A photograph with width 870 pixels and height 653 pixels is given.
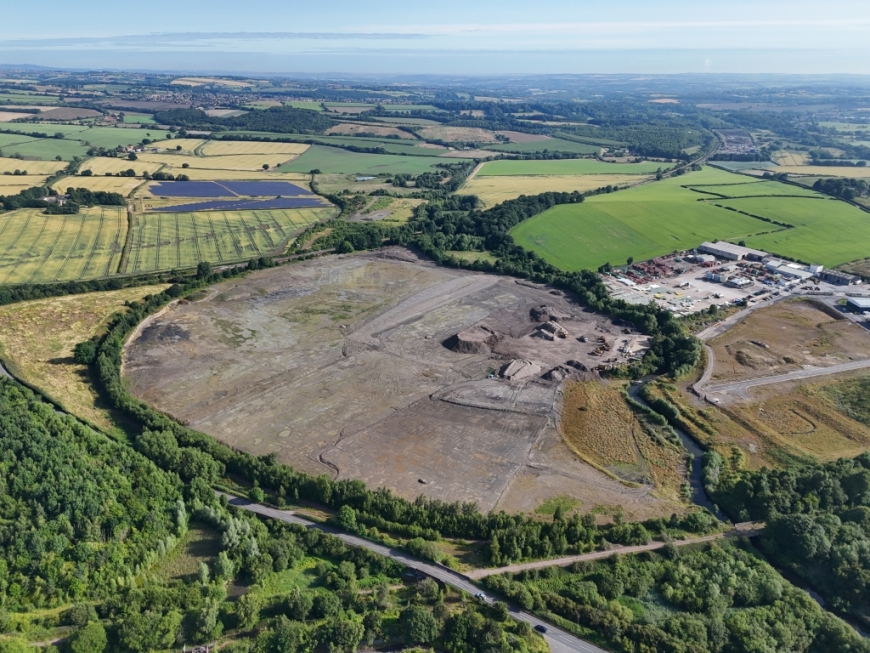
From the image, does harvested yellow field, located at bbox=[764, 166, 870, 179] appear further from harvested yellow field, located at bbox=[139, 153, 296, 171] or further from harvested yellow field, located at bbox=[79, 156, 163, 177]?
harvested yellow field, located at bbox=[79, 156, 163, 177]

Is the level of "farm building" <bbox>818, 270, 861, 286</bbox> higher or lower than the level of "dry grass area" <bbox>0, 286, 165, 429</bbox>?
higher

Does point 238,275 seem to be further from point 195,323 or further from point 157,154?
point 157,154

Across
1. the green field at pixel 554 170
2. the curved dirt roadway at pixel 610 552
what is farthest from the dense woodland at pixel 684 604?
the green field at pixel 554 170

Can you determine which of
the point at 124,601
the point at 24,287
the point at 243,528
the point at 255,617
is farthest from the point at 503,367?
the point at 24,287

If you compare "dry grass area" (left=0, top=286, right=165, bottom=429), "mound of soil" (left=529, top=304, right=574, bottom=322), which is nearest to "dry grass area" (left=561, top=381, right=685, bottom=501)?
"mound of soil" (left=529, top=304, right=574, bottom=322)

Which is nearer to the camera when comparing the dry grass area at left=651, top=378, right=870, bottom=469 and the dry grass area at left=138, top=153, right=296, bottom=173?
the dry grass area at left=651, top=378, right=870, bottom=469

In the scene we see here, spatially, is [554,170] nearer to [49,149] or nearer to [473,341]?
[473,341]

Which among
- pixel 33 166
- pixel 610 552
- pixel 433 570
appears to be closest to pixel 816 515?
pixel 610 552

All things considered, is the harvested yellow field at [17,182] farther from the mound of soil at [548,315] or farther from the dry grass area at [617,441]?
the dry grass area at [617,441]
